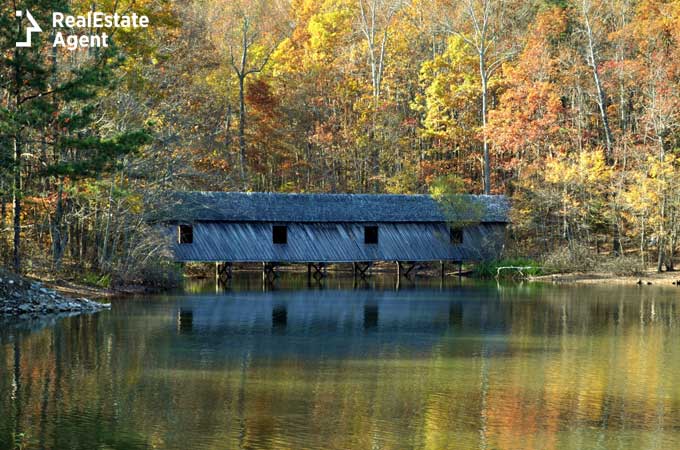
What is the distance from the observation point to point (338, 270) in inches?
2090

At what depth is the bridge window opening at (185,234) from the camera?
44.5m

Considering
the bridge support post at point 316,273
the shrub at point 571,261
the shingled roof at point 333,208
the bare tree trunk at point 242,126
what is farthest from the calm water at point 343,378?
the bare tree trunk at point 242,126

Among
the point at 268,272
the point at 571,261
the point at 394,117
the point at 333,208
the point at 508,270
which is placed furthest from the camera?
the point at 394,117

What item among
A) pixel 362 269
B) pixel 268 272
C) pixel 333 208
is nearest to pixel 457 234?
pixel 362 269

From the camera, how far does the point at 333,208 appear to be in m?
47.7

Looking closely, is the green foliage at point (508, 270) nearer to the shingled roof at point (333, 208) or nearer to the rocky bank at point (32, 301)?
the shingled roof at point (333, 208)

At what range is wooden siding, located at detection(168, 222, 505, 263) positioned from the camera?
44844 mm

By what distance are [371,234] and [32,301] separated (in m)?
22.8

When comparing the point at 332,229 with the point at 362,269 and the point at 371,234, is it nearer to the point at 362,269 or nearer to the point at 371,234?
the point at 371,234

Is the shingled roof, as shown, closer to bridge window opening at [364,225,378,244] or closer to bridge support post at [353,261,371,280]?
bridge window opening at [364,225,378,244]

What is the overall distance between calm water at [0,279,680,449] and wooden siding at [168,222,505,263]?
46.3 feet

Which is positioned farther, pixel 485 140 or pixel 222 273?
pixel 485 140

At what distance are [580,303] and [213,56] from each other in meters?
30.0

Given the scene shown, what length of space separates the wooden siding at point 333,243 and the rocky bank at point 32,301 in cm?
1459
